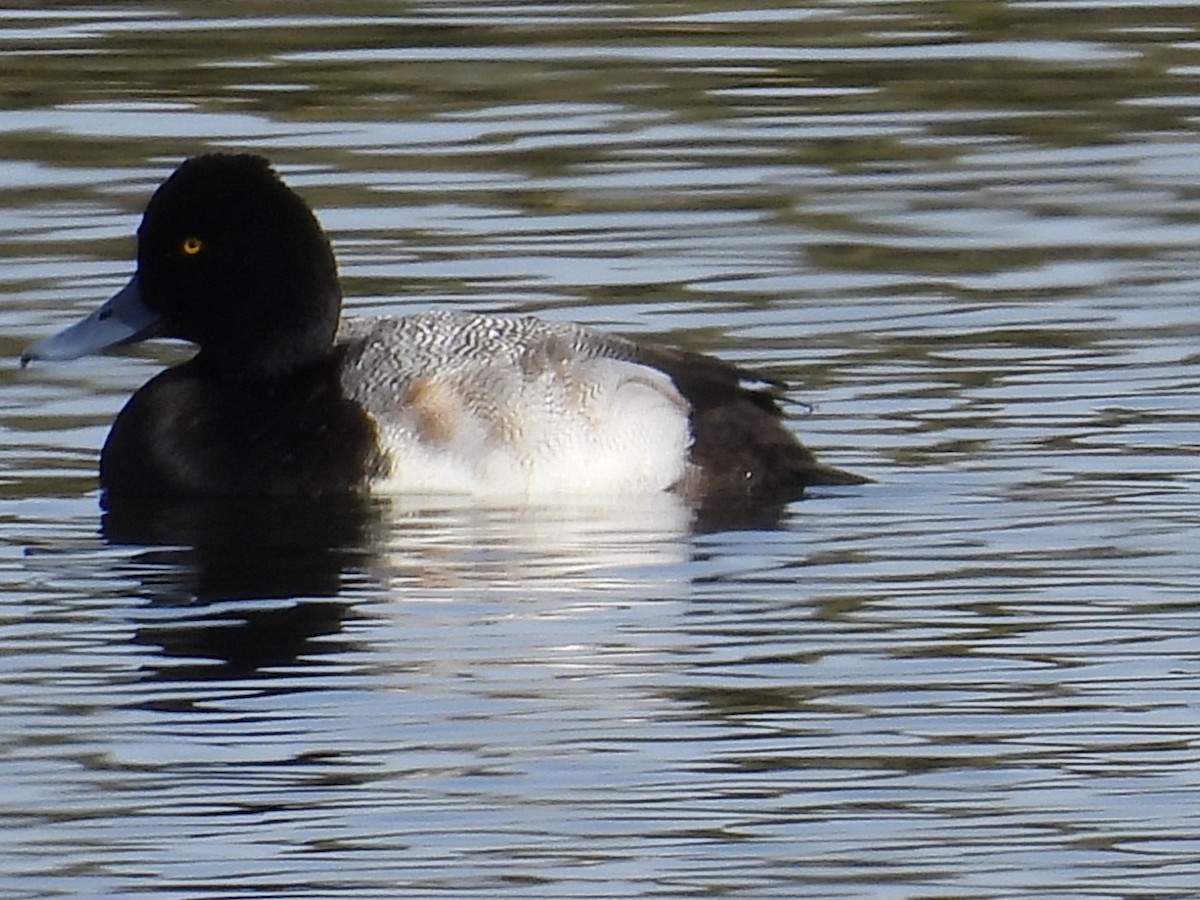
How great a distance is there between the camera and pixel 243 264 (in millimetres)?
9766

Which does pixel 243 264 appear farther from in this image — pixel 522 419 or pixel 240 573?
pixel 240 573

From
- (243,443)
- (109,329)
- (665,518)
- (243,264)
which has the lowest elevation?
(665,518)

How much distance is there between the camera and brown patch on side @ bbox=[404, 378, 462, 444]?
364 inches

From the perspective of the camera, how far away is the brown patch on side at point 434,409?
30.4 feet

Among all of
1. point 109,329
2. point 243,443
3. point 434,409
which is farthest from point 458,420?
point 109,329

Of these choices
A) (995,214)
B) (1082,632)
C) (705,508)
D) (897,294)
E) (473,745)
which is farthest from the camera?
(995,214)

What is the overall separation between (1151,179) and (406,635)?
17.6 ft

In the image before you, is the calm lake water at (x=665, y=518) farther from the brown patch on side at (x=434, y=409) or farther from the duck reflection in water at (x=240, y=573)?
the brown patch on side at (x=434, y=409)

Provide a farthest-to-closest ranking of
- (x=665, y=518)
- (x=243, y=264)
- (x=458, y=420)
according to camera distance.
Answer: (x=243, y=264), (x=458, y=420), (x=665, y=518)

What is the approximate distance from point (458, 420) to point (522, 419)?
0.16m

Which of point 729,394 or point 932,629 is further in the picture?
point 729,394

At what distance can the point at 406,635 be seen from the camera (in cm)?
773

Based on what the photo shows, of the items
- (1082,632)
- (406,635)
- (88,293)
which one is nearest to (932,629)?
(1082,632)

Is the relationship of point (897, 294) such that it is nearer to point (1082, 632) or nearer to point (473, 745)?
point (1082, 632)
